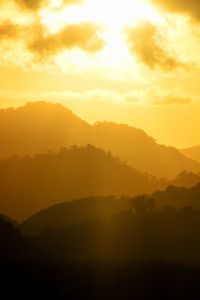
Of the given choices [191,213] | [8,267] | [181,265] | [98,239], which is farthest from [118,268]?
[191,213]

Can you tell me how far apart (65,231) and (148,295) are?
7315 cm

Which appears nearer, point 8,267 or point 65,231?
point 8,267

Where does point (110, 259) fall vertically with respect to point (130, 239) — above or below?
Answer: below

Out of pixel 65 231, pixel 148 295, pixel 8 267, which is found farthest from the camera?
pixel 65 231

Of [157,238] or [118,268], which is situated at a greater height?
[157,238]

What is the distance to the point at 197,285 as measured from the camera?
3797 inches

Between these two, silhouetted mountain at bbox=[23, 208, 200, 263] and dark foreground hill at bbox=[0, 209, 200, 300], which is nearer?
dark foreground hill at bbox=[0, 209, 200, 300]

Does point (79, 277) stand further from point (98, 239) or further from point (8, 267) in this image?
point (98, 239)

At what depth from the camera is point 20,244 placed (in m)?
154

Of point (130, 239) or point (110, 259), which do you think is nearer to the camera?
point (110, 259)

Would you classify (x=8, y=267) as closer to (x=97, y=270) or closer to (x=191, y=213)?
(x=97, y=270)

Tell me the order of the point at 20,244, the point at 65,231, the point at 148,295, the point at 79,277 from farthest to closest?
the point at 65,231
the point at 20,244
the point at 79,277
the point at 148,295

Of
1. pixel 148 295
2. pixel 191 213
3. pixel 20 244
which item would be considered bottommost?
pixel 148 295

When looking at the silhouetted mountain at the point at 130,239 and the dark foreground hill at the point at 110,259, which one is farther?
the silhouetted mountain at the point at 130,239
